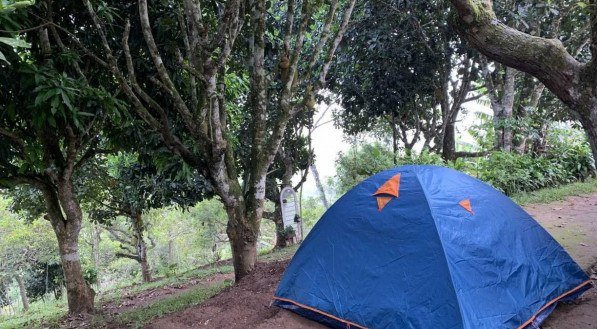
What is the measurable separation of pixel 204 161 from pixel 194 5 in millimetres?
1710

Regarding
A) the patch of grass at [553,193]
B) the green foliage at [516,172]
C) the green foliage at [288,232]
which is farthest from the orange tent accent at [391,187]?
the green foliage at [288,232]

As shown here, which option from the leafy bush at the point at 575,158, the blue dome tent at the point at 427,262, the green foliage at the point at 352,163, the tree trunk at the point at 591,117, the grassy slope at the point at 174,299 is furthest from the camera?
the green foliage at the point at 352,163

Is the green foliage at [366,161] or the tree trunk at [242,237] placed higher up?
the green foliage at [366,161]

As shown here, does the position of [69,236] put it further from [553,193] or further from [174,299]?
[553,193]

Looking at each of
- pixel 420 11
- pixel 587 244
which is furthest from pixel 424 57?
pixel 587 244

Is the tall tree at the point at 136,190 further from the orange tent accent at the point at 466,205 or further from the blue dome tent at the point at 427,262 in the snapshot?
the orange tent accent at the point at 466,205

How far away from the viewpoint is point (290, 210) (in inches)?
468

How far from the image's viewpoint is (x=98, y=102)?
447 cm

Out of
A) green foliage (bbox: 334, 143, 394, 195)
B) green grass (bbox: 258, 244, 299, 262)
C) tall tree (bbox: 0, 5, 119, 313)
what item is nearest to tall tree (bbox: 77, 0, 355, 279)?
tall tree (bbox: 0, 5, 119, 313)

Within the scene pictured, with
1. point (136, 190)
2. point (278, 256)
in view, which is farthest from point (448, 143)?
point (136, 190)

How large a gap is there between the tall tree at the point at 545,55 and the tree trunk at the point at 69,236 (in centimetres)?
520

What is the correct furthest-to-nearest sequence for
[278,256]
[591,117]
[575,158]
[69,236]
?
[575,158], [278,256], [69,236], [591,117]

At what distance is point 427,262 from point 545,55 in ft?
7.32

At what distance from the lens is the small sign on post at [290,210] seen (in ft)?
38.3
